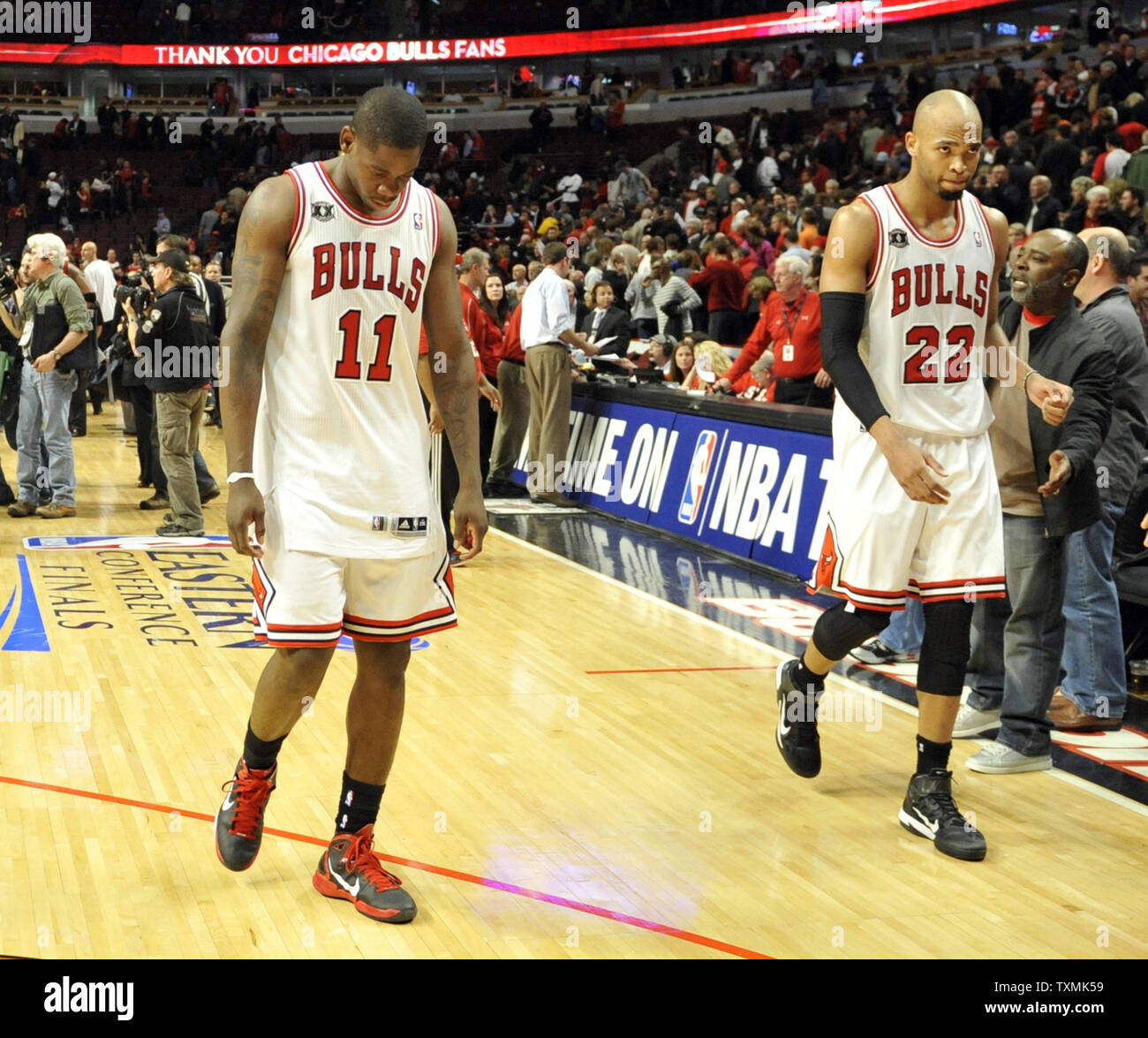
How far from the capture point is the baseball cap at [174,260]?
943 cm

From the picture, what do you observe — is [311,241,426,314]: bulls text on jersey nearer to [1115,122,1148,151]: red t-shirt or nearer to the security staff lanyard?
the security staff lanyard

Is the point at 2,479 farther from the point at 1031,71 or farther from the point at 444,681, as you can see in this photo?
the point at 1031,71

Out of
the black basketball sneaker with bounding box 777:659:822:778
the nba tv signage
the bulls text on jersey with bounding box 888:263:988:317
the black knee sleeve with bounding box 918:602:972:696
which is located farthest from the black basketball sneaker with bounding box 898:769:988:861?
the nba tv signage

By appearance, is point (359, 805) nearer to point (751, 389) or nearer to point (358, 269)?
point (358, 269)

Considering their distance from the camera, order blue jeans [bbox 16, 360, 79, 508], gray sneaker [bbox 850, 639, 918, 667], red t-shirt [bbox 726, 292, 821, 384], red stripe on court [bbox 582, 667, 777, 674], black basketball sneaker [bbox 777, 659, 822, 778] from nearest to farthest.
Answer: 1. black basketball sneaker [bbox 777, 659, 822, 778]
2. red stripe on court [bbox 582, 667, 777, 674]
3. gray sneaker [bbox 850, 639, 918, 667]
4. red t-shirt [bbox 726, 292, 821, 384]
5. blue jeans [bbox 16, 360, 79, 508]

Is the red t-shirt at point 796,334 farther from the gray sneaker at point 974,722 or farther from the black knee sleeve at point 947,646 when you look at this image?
the black knee sleeve at point 947,646

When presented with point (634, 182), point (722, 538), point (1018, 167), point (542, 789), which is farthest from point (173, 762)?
point (634, 182)

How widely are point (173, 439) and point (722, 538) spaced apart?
357 centimetres

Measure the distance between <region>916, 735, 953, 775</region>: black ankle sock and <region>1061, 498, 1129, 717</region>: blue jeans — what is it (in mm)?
1340

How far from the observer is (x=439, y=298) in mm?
3668

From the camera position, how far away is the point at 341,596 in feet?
11.3

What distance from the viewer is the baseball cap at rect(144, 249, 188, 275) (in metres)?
9.43

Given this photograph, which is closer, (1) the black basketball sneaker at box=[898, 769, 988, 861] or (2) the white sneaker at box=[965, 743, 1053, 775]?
(1) the black basketball sneaker at box=[898, 769, 988, 861]

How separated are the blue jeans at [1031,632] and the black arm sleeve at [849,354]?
1.16 metres
